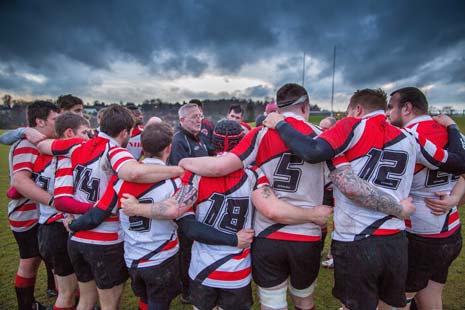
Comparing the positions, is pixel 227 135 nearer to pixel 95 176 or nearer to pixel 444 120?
pixel 95 176

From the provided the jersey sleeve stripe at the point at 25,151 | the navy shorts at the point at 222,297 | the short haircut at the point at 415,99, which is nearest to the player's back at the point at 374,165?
the short haircut at the point at 415,99

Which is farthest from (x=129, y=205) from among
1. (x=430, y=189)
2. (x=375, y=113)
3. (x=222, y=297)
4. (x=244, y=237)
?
(x=430, y=189)

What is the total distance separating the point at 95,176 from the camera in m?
2.93

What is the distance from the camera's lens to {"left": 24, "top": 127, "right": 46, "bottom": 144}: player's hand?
3322 mm

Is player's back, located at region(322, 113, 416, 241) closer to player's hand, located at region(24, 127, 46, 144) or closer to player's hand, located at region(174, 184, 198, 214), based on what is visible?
player's hand, located at region(174, 184, 198, 214)

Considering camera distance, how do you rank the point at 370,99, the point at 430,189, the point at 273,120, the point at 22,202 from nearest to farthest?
the point at 273,120 → the point at 370,99 → the point at 430,189 → the point at 22,202

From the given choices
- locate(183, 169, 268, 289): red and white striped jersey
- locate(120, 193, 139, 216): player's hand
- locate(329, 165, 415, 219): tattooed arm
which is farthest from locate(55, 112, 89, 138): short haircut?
locate(329, 165, 415, 219): tattooed arm

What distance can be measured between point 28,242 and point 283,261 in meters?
3.34

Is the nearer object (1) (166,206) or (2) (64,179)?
(1) (166,206)

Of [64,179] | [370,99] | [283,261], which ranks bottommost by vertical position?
[283,261]

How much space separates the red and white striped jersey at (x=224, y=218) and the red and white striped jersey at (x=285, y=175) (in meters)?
0.15

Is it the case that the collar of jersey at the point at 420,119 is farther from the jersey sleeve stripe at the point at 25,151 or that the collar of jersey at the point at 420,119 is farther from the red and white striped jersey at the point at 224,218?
the jersey sleeve stripe at the point at 25,151

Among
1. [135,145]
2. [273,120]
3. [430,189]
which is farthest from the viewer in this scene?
[135,145]

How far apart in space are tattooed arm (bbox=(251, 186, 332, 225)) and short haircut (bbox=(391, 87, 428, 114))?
1727mm
